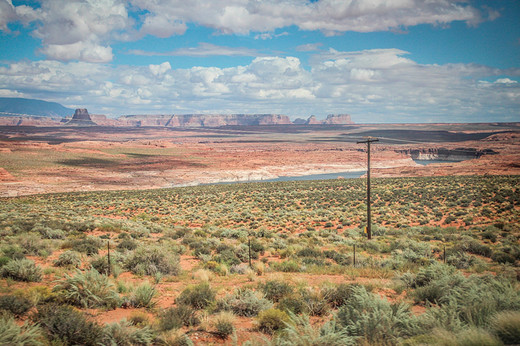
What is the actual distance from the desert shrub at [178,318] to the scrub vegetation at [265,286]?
0.9 inches

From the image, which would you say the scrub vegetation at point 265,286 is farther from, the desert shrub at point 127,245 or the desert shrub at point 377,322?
the desert shrub at point 127,245

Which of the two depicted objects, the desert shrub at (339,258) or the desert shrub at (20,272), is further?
the desert shrub at (339,258)

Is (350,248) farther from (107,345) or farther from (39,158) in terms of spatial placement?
(39,158)

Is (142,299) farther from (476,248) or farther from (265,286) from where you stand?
(476,248)

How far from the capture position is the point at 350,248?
614 inches

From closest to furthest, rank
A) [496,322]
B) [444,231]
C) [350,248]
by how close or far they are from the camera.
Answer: [496,322] < [350,248] < [444,231]

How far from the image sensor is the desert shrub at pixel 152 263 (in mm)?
10617

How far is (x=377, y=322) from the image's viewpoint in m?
5.47

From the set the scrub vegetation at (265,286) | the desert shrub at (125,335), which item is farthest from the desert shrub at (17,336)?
the desert shrub at (125,335)

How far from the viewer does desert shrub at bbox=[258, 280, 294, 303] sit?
8047mm

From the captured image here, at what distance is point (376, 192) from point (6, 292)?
3771 centimetres

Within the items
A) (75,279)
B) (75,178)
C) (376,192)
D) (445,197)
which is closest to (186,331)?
(75,279)

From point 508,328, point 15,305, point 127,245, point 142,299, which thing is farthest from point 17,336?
point 127,245

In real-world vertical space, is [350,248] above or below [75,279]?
below
